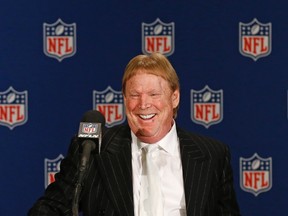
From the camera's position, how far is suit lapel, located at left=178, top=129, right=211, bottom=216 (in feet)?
5.06

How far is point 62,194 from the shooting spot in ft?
4.91

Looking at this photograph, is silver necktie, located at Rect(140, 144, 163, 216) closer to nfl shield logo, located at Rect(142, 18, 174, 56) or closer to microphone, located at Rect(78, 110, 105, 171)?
microphone, located at Rect(78, 110, 105, 171)

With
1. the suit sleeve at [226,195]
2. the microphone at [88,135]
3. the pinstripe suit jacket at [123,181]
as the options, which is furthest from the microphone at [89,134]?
the suit sleeve at [226,195]

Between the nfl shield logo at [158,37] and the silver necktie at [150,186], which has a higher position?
the nfl shield logo at [158,37]

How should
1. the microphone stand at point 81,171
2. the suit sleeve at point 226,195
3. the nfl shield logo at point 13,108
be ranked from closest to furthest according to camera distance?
the microphone stand at point 81,171
the suit sleeve at point 226,195
the nfl shield logo at point 13,108

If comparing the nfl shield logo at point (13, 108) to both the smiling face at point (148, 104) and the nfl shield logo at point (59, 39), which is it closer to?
the nfl shield logo at point (59, 39)

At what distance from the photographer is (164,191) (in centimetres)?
156

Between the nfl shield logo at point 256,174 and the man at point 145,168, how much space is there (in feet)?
2.56

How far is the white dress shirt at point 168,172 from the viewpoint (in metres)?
1.55

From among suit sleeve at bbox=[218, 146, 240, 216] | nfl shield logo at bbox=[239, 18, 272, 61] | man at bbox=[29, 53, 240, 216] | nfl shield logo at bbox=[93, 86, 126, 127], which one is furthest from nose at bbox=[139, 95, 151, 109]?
nfl shield logo at bbox=[239, 18, 272, 61]

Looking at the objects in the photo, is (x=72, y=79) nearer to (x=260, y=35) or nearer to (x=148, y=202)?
(x=260, y=35)

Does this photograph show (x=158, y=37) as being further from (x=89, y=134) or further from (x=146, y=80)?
(x=89, y=134)

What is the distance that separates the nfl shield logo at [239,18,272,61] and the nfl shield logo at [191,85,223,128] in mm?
195

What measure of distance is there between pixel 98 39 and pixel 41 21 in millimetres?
228
